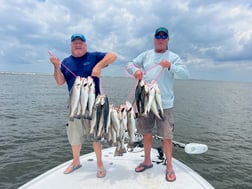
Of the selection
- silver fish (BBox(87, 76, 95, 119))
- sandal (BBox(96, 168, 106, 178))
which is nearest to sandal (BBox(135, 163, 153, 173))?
sandal (BBox(96, 168, 106, 178))

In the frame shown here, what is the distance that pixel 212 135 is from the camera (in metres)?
13.8

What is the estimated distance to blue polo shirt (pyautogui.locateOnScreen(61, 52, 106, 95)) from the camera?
3.98m

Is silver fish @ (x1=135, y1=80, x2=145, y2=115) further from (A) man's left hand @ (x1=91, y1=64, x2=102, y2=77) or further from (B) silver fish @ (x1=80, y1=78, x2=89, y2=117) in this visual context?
(B) silver fish @ (x1=80, y1=78, x2=89, y2=117)

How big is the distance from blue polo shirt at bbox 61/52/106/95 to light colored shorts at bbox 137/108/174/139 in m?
1.18

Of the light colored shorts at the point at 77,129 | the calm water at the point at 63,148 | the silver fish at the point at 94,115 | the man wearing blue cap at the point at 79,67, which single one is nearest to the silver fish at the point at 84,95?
the silver fish at the point at 94,115

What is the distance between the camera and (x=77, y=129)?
4160 mm

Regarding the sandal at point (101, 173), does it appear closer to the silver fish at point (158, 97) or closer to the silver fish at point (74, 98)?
the silver fish at point (74, 98)

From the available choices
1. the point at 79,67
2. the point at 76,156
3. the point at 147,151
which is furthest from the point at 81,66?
the point at 147,151

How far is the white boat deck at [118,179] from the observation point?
3.69 m

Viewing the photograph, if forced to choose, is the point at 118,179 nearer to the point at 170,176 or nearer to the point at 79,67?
the point at 170,176

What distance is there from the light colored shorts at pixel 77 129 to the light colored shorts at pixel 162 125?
3.77 ft

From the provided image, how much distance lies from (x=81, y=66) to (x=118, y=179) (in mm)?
2304

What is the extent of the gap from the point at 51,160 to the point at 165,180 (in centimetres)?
Answer: 605

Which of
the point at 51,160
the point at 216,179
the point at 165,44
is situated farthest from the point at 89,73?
the point at 216,179
